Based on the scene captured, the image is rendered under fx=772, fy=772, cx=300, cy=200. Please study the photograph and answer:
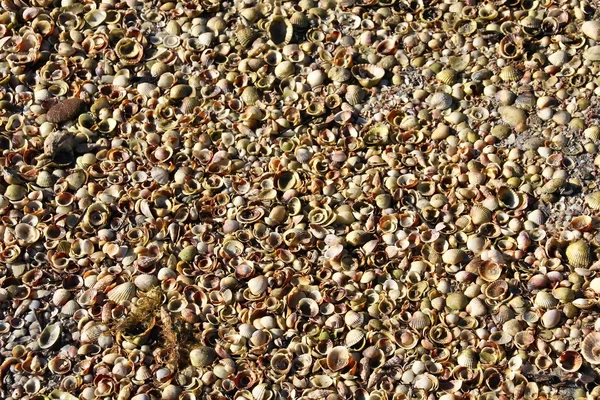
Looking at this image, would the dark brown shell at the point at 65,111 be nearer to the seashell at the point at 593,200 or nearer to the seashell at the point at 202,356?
the seashell at the point at 202,356

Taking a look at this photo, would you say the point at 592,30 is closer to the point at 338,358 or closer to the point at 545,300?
the point at 545,300

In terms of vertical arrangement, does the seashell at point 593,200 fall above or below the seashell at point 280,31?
below

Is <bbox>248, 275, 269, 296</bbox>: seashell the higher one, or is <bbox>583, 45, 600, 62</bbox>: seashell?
<bbox>583, 45, 600, 62</bbox>: seashell

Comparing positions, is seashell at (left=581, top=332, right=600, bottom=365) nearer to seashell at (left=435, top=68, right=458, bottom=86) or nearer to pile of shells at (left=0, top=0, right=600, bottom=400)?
pile of shells at (left=0, top=0, right=600, bottom=400)

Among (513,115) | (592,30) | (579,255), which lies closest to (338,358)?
(579,255)

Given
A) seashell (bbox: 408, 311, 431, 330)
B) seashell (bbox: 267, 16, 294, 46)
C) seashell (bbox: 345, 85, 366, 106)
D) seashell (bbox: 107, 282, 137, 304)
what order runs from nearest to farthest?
seashell (bbox: 408, 311, 431, 330) → seashell (bbox: 107, 282, 137, 304) → seashell (bbox: 345, 85, 366, 106) → seashell (bbox: 267, 16, 294, 46)

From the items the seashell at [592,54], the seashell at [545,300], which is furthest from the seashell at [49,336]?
the seashell at [592,54]

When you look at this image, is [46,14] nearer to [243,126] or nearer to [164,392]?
[243,126]

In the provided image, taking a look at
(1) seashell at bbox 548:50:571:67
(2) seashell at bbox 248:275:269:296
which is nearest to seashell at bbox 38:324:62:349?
(2) seashell at bbox 248:275:269:296
